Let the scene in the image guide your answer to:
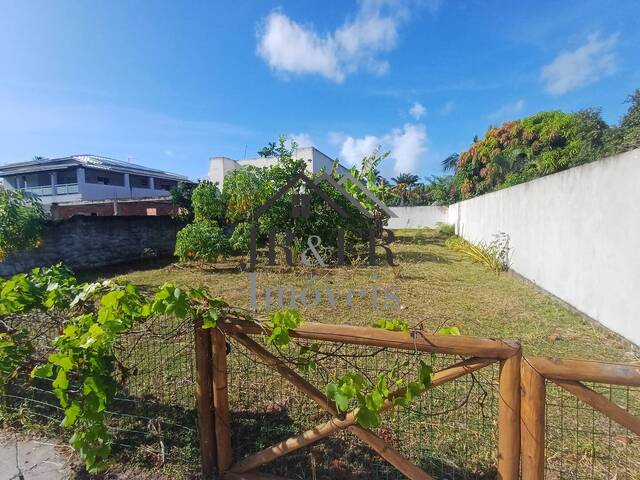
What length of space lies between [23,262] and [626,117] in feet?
69.6

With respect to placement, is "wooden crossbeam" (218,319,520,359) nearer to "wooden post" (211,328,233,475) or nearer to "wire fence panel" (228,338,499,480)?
"wire fence panel" (228,338,499,480)

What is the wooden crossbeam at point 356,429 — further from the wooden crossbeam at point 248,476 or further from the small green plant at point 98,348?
the small green plant at point 98,348

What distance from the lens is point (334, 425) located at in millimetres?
1584

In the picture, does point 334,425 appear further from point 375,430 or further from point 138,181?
point 138,181

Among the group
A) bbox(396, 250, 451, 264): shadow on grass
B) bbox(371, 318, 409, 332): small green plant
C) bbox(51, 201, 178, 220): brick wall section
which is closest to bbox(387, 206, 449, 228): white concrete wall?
bbox(396, 250, 451, 264): shadow on grass

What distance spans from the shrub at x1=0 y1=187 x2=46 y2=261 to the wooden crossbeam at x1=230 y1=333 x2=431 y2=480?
→ 26.9 feet

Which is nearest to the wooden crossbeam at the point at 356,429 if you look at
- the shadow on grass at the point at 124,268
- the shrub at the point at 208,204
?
the shadow on grass at the point at 124,268

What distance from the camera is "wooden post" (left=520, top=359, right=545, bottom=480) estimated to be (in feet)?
4.27

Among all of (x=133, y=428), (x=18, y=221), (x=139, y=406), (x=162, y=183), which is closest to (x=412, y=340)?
(x=133, y=428)

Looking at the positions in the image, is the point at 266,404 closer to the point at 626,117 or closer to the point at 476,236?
the point at 476,236

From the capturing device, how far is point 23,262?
7770mm

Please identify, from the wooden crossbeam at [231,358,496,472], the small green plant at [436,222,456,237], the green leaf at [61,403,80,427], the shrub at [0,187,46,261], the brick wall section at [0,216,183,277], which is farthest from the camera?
the small green plant at [436,222,456,237]

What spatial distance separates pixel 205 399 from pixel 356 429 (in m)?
0.81

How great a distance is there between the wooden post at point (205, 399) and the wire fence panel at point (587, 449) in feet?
6.06
